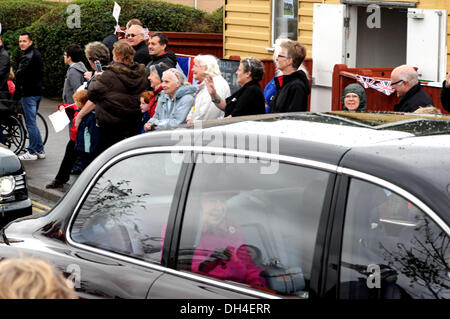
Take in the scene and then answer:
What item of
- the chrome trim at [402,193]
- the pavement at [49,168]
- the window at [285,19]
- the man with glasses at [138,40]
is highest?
the window at [285,19]

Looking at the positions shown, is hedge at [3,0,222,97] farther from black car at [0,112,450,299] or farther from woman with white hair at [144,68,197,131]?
black car at [0,112,450,299]

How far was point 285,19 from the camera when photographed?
16500 millimetres

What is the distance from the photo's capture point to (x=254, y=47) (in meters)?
17.5

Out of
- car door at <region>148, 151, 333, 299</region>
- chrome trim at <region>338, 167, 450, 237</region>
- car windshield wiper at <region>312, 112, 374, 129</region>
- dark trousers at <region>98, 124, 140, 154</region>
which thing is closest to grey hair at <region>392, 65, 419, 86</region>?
dark trousers at <region>98, 124, 140, 154</region>

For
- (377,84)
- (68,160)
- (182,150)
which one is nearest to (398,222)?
(182,150)

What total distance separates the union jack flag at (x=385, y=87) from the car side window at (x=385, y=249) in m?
8.63

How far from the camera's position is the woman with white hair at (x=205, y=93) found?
32.2 feet

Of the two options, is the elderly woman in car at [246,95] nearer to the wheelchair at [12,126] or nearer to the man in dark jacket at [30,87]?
the man in dark jacket at [30,87]

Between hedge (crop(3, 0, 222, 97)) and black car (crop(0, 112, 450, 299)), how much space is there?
61.4ft

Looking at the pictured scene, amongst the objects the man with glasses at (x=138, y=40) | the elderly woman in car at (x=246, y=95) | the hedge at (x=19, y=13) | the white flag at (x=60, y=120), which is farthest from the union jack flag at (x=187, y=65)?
the hedge at (x=19, y=13)

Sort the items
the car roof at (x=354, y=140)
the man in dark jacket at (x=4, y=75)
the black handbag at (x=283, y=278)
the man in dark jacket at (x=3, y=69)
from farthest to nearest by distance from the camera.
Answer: the man in dark jacket at (x=3, y=69), the man in dark jacket at (x=4, y=75), the black handbag at (x=283, y=278), the car roof at (x=354, y=140)

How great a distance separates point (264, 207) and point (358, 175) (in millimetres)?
483

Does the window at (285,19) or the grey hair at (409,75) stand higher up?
the window at (285,19)
